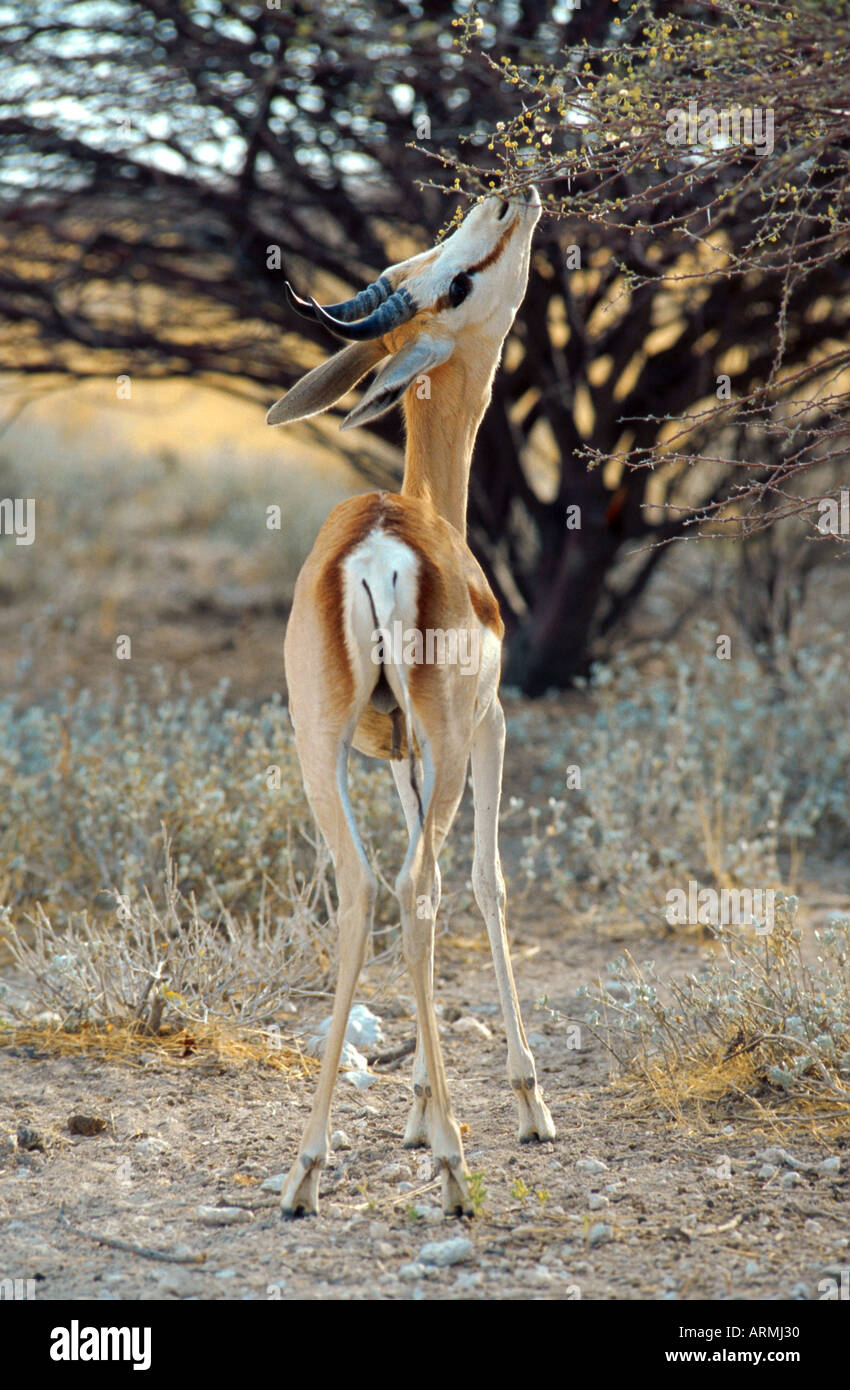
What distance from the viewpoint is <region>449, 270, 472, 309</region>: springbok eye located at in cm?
409

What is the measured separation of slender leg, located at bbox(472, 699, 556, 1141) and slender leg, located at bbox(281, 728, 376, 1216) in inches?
26.0

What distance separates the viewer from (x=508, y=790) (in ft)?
25.5

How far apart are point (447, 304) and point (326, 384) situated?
1.44 ft

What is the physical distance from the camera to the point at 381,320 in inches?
148

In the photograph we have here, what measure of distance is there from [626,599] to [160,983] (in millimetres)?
5862

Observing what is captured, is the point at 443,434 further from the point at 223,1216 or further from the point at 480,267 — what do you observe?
the point at 223,1216

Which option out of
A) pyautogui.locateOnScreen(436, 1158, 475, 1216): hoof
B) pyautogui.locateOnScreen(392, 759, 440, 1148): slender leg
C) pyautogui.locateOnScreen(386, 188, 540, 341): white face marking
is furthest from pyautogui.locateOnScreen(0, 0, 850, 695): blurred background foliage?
pyautogui.locateOnScreen(436, 1158, 475, 1216): hoof

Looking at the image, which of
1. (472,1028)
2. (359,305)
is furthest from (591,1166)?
(359,305)

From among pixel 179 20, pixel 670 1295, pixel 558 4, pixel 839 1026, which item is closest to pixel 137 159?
pixel 179 20

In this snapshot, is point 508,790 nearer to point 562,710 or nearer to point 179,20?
point 562,710

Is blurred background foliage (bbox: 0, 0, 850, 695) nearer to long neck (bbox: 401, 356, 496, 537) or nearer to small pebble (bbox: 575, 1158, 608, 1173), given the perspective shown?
long neck (bbox: 401, 356, 496, 537)

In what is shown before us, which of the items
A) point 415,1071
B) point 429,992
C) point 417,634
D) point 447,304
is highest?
point 447,304

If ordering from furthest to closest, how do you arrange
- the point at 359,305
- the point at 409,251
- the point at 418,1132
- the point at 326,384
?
the point at 409,251 → the point at 326,384 → the point at 418,1132 → the point at 359,305

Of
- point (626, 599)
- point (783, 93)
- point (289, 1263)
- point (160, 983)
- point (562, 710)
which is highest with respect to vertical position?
point (783, 93)
